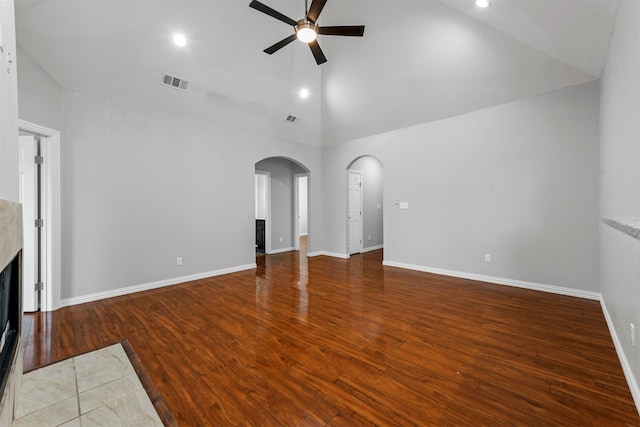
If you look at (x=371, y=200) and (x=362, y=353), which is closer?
(x=362, y=353)

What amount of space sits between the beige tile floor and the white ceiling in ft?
10.8

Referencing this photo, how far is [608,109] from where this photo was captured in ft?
9.01

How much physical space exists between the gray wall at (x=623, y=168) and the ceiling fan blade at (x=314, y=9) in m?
2.32

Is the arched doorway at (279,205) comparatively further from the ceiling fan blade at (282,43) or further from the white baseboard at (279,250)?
the ceiling fan blade at (282,43)

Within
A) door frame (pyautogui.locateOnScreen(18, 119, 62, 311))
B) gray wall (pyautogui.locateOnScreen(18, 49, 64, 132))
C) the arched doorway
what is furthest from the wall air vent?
door frame (pyautogui.locateOnScreen(18, 119, 62, 311))

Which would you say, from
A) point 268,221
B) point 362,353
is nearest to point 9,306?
point 362,353

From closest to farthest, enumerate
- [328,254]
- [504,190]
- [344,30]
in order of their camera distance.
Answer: [344,30]
[504,190]
[328,254]

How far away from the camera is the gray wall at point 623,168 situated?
168 centimetres

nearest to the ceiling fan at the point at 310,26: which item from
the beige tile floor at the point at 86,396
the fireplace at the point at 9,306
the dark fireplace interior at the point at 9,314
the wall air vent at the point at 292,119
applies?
the wall air vent at the point at 292,119

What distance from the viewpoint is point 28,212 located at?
10.5ft

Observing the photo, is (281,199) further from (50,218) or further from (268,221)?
(50,218)

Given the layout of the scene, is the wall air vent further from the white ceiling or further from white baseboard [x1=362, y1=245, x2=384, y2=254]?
white baseboard [x1=362, y1=245, x2=384, y2=254]

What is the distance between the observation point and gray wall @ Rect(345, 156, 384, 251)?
7.27 m

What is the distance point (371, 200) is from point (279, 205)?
2561 mm
